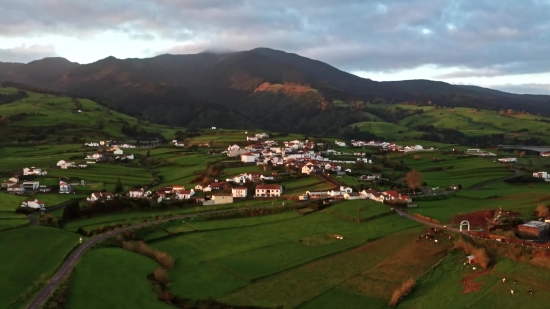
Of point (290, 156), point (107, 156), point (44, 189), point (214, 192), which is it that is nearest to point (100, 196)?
point (44, 189)

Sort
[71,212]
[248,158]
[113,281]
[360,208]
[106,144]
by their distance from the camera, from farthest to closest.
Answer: [106,144] < [248,158] < [71,212] < [360,208] < [113,281]

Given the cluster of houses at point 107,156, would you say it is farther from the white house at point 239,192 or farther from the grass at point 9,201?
the white house at point 239,192

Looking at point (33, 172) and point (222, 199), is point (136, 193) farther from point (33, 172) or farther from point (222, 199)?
point (33, 172)

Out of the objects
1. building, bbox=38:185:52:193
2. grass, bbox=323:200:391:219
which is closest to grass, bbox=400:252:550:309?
grass, bbox=323:200:391:219

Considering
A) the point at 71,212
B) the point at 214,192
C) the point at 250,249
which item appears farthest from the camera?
the point at 214,192

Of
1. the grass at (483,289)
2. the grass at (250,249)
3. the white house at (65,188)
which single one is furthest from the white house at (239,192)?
the grass at (483,289)

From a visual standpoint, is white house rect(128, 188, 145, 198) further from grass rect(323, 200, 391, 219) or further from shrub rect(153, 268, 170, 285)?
shrub rect(153, 268, 170, 285)
